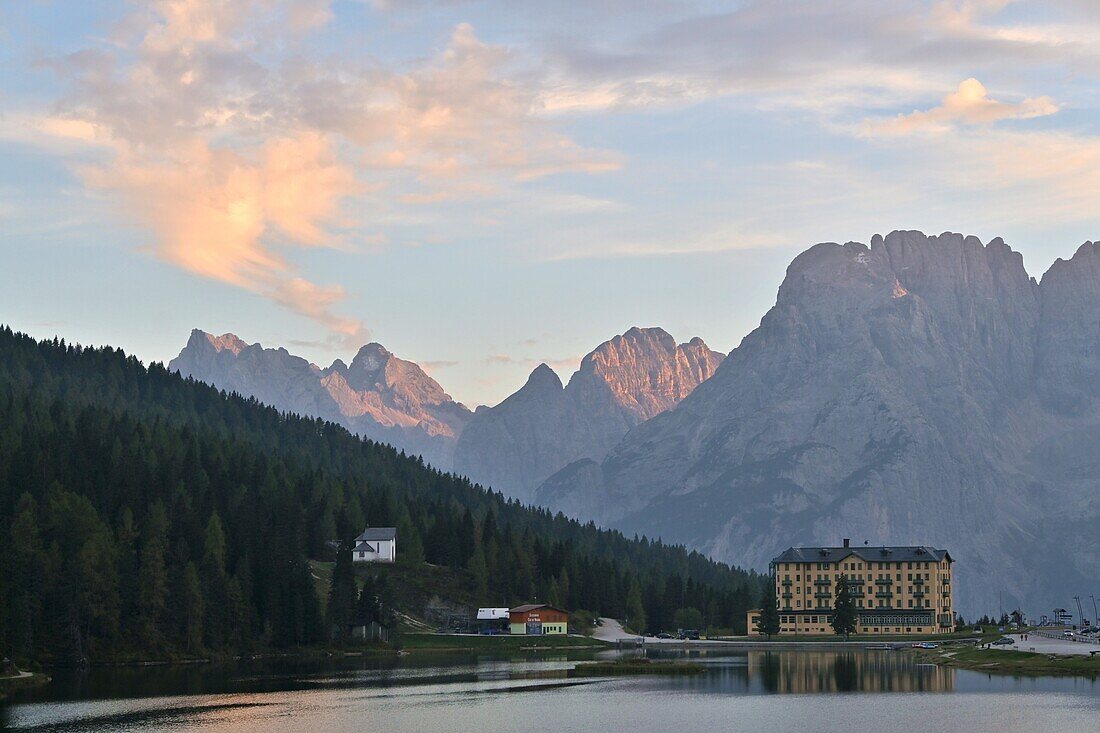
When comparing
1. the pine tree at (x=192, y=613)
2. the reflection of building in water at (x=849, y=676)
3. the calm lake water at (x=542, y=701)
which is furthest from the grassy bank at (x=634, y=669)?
the pine tree at (x=192, y=613)

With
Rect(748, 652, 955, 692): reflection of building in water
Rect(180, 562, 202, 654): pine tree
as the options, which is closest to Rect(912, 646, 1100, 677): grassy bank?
A: Rect(748, 652, 955, 692): reflection of building in water

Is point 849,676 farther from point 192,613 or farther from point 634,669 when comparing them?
point 192,613

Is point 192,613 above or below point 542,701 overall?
above

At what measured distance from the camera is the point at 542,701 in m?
131

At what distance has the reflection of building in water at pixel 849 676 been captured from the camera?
474ft

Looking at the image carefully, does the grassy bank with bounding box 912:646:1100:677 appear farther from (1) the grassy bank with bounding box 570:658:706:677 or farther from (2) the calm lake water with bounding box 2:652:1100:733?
(1) the grassy bank with bounding box 570:658:706:677

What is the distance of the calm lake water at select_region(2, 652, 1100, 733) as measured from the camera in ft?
362

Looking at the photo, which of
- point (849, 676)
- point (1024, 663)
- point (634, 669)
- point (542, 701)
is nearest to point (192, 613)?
point (634, 669)

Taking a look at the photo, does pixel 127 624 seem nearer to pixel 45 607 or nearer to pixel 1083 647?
pixel 45 607

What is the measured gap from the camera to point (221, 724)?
368 ft

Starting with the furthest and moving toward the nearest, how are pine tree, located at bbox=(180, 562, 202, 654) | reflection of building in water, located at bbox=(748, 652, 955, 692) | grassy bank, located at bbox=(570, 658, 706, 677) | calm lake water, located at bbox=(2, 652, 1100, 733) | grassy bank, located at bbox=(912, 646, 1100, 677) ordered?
pine tree, located at bbox=(180, 562, 202, 654)
grassy bank, located at bbox=(570, 658, 706, 677)
grassy bank, located at bbox=(912, 646, 1100, 677)
reflection of building in water, located at bbox=(748, 652, 955, 692)
calm lake water, located at bbox=(2, 652, 1100, 733)

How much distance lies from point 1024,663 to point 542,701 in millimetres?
62792

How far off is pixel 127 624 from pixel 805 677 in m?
78.0

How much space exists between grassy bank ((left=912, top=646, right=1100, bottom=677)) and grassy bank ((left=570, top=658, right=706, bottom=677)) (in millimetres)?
30537
